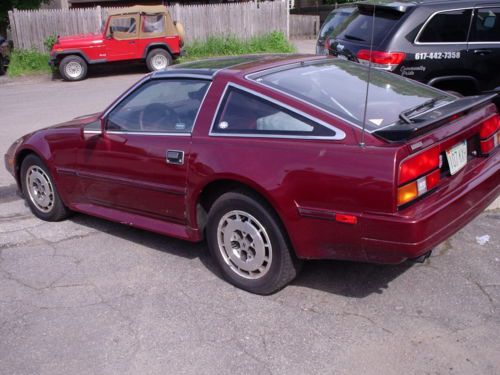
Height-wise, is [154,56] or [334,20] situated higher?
[334,20]

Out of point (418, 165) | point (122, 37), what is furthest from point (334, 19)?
point (418, 165)

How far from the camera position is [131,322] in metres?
3.83

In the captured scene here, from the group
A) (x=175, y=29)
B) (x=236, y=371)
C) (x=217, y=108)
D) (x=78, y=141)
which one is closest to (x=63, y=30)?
(x=175, y=29)

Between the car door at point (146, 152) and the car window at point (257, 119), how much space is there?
29 centimetres

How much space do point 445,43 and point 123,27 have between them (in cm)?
1232

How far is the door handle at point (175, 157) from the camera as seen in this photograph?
423cm

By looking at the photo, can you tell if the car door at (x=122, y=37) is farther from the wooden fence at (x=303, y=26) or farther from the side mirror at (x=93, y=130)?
the wooden fence at (x=303, y=26)

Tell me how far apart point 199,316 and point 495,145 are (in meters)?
2.43

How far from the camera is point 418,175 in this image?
3441 millimetres

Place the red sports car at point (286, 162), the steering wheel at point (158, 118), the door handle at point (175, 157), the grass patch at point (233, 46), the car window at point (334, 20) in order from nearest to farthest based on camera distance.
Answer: the red sports car at point (286, 162), the door handle at point (175, 157), the steering wheel at point (158, 118), the car window at point (334, 20), the grass patch at point (233, 46)

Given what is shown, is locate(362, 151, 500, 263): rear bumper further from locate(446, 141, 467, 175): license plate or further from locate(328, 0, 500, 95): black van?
locate(328, 0, 500, 95): black van

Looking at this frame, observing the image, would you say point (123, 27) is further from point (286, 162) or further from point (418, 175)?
point (418, 175)

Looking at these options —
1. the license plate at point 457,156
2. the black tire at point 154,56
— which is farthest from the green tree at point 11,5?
the license plate at point 457,156

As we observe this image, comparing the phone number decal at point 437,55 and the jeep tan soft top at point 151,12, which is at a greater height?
the jeep tan soft top at point 151,12
